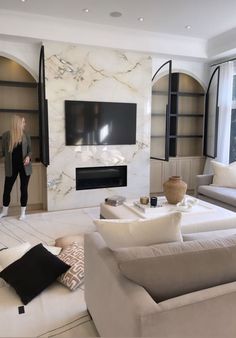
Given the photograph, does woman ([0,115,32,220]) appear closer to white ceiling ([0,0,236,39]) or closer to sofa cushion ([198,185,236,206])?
white ceiling ([0,0,236,39])

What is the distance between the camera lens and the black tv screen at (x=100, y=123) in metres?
4.70

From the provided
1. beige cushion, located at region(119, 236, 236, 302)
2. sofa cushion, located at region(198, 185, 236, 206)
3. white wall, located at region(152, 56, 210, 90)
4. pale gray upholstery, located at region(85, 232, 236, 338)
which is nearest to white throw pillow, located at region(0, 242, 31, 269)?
pale gray upholstery, located at region(85, 232, 236, 338)

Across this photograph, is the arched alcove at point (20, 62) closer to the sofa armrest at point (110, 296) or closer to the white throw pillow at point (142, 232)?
the sofa armrest at point (110, 296)

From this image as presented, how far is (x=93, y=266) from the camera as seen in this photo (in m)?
1.80

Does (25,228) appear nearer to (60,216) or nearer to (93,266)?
(60,216)

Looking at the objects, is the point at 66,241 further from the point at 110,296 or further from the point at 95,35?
the point at 95,35

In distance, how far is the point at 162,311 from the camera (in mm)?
1205

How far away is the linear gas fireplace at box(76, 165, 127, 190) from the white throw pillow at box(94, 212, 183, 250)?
130 inches

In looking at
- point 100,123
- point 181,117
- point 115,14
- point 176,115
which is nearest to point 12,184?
point 100,123

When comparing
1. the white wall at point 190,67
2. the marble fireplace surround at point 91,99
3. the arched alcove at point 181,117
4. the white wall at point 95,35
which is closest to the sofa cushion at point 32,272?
the marble fireplace surround at point 91,99

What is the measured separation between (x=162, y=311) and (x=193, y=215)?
1926 millimetres

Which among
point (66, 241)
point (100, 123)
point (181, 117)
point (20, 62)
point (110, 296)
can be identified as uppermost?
point (20, 62)

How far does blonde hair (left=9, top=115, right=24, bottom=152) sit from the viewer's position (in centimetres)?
415

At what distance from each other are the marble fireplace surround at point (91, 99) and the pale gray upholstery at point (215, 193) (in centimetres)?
109
